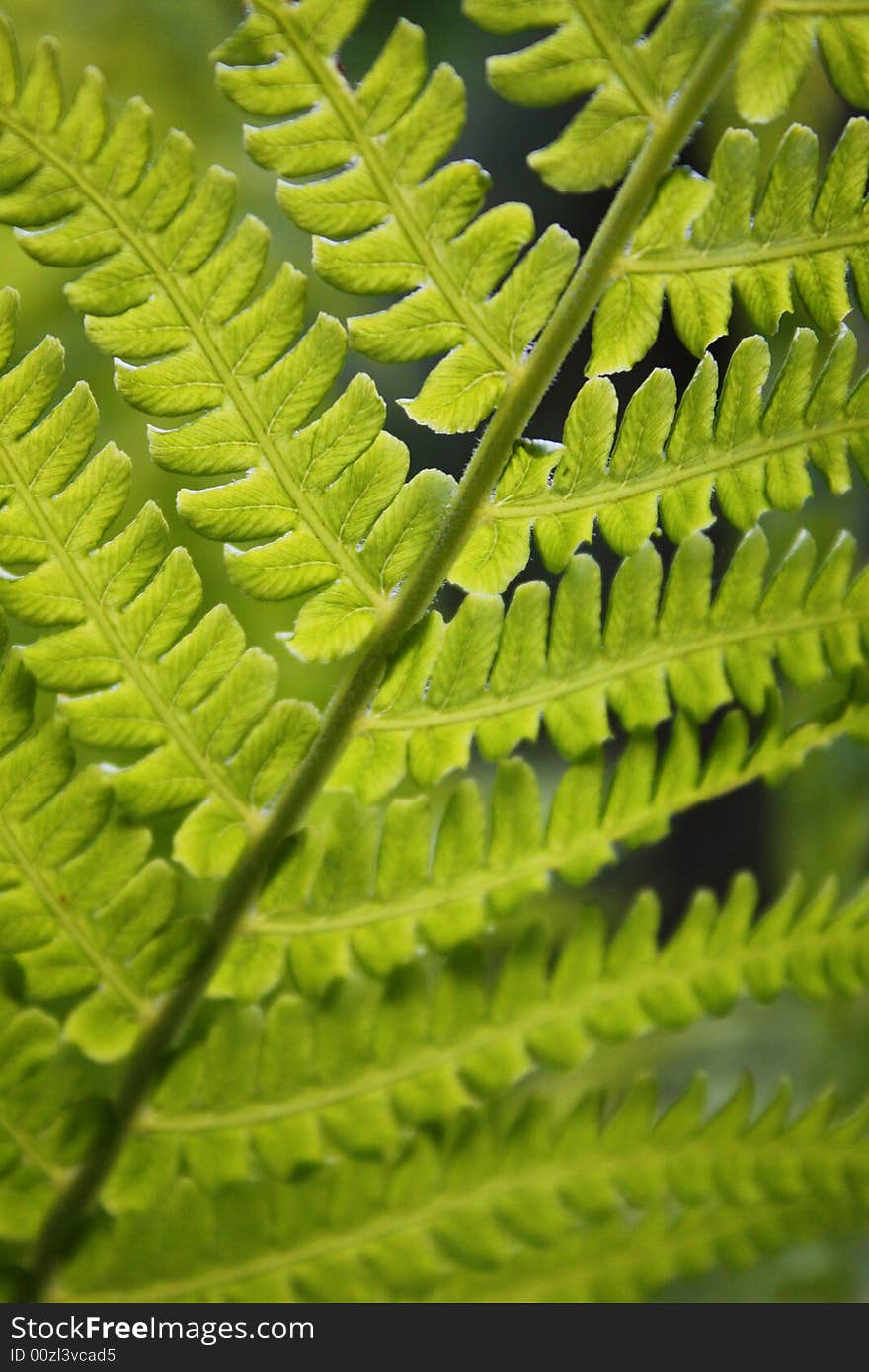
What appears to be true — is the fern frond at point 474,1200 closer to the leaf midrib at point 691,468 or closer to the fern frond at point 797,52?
the leaf midrib at point 691,468

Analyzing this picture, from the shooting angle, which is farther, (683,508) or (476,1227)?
(476,1227)

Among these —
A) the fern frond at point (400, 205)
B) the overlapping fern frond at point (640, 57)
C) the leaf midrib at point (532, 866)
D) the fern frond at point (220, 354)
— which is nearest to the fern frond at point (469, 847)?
the leaf midrib at point (532, 866)

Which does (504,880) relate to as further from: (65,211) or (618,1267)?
(65,211)

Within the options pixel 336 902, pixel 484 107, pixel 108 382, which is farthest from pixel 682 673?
pixel 484 107

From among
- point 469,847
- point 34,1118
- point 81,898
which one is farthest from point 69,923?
point 469,847

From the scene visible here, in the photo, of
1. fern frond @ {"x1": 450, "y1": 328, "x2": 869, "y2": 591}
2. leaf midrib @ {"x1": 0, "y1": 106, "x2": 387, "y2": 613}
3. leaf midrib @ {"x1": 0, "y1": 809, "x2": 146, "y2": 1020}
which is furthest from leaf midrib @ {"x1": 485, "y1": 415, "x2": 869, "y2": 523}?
leaf midrib @ {"x1": 0, "y1": 809, "x2": 146, "y2": 1020}

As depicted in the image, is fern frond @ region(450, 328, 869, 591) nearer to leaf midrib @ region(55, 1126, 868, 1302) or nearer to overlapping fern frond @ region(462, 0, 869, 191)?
overlapping fern frond @ region(462, 0, 869, 191)
